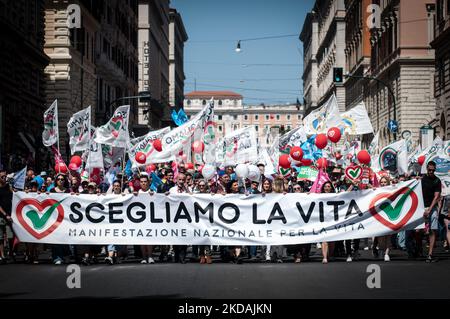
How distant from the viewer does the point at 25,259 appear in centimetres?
1630

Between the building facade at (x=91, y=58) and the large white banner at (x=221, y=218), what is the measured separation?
24.6m

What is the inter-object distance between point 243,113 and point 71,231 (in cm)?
17624

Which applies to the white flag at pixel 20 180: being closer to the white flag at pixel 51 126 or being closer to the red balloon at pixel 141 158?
the white flag at pixel 51 126

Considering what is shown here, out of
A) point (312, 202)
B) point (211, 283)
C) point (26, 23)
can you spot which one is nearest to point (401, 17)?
point (26, 23)

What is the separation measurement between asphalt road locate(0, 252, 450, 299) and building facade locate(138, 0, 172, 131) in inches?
2245

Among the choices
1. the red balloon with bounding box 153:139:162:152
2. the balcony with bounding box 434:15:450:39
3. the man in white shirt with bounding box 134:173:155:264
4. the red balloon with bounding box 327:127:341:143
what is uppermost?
the balcony with bounding box 434:15:450:39

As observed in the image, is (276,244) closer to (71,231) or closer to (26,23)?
(71,231)

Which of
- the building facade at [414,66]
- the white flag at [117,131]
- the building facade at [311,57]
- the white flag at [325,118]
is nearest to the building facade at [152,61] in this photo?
the building facade at [311,57]

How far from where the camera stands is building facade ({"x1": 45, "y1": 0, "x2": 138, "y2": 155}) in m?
44.7

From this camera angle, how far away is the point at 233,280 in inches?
489

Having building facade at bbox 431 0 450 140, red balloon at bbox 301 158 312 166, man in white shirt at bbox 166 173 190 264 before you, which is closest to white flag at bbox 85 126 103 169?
man in white shirt at bbox 166 173 190 264

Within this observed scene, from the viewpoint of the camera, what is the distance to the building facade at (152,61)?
7825 cm

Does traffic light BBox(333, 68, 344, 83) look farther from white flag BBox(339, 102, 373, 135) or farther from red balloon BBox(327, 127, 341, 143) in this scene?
red balloon BBox(327, 127, 341, 143)

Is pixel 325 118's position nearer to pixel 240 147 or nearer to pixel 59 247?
pixel 240 147
